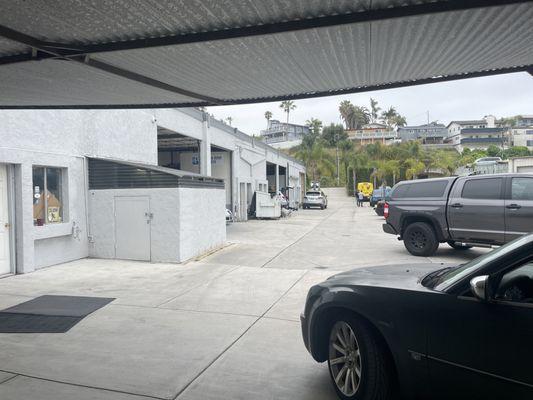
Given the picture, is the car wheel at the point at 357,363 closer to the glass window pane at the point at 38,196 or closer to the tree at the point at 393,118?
the glass window pane at the point at 38,196

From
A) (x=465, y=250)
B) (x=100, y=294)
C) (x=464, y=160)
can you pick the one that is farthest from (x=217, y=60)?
(x=464, y=160)

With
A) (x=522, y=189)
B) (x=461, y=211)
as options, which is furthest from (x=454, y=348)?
(x=461, y=211)

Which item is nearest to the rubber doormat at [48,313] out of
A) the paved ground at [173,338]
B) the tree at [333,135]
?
the paved ground at [173,338]

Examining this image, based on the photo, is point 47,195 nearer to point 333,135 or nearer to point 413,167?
point 413,167

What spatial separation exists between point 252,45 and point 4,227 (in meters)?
7.60

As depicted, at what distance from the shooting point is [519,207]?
9680mm

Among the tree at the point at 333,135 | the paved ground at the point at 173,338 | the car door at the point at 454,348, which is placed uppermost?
the tree at the point at 333,135

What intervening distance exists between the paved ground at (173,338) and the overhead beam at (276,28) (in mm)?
3110

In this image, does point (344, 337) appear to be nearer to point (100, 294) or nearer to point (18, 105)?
point (100, 294)

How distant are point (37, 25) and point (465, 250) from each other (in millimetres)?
11384

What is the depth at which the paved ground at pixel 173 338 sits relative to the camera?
4.16 m

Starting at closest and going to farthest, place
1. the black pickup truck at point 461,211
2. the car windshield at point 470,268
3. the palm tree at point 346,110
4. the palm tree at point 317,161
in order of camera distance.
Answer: the car windshield at point 470,268 < the black pickup truck at point 461,211 < the palm tree at point 317,161 < the palm tree at point 346,110

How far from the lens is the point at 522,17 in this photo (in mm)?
3611

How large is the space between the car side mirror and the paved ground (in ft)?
5.65
